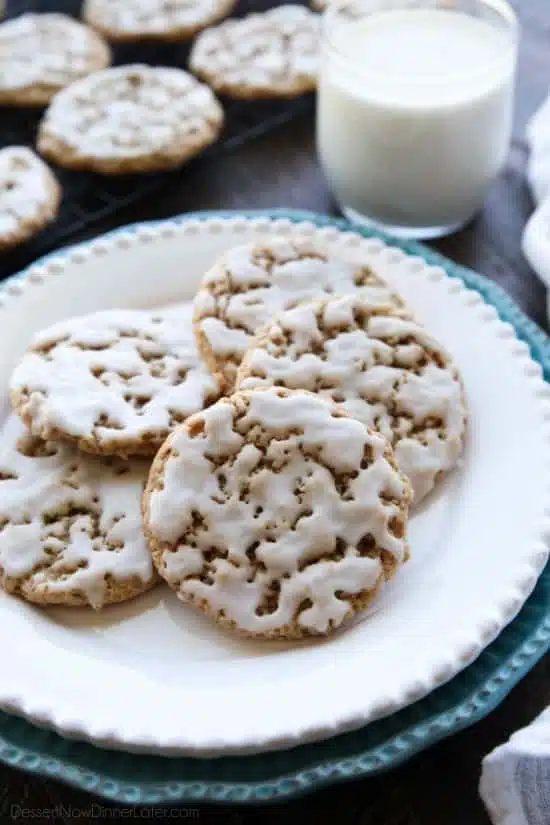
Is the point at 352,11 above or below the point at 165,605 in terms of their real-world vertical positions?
above

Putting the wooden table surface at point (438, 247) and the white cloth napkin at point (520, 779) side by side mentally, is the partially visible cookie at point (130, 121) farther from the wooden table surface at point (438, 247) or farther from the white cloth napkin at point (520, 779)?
the white cloth napkin at point (520, 779)

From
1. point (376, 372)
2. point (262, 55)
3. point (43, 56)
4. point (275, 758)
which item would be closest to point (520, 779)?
point (275, 758)

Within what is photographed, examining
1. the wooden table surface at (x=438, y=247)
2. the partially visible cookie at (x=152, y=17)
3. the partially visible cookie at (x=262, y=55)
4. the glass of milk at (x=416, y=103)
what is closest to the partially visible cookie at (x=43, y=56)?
the partially visible cookie at (x=152, y=17)

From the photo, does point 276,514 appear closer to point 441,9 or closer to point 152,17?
point 441,9

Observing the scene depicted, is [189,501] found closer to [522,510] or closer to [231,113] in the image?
[522,510]

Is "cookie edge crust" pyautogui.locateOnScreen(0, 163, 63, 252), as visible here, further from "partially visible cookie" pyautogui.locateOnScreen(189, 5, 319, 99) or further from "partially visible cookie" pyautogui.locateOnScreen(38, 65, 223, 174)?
"partially visible cookie" pyautogui.locateOnScreen(189, 5, 319, 99)

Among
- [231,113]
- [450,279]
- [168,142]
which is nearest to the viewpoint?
[450,279]

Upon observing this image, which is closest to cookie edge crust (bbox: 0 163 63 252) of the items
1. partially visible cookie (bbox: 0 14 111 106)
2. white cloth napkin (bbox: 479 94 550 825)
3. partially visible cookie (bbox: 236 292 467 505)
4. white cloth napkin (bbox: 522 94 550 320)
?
partially visible cookie (bbox: 0 14 111 106)

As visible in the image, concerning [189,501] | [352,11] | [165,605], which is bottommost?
[165,605]

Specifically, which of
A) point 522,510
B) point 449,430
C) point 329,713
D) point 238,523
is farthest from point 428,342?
point 329,713
